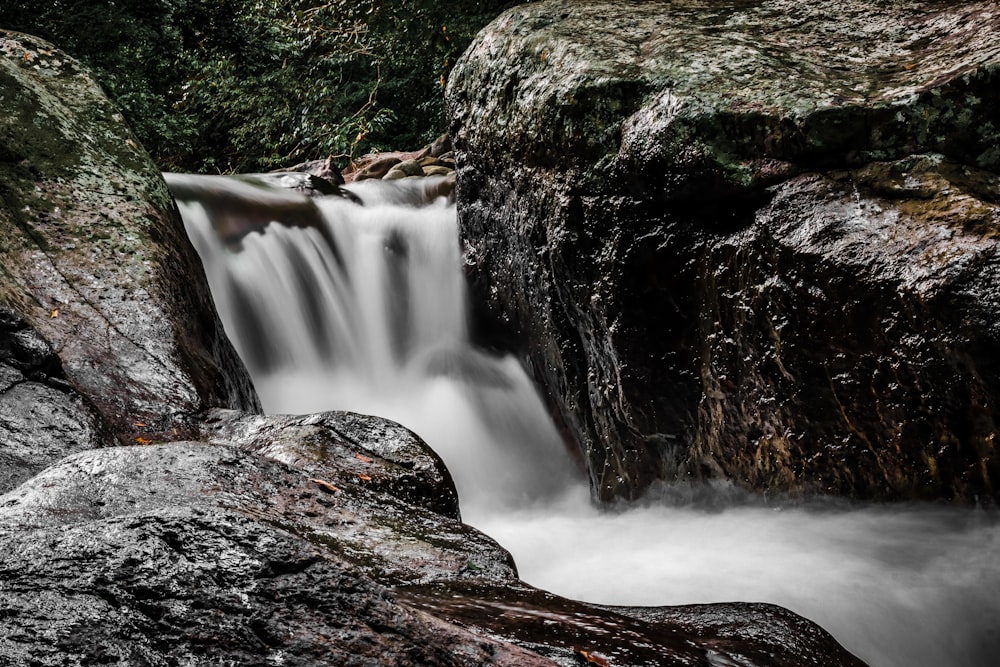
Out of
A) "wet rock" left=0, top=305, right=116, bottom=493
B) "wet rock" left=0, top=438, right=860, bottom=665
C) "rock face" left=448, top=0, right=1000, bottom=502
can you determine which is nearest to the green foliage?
"rock face" left=448, top=0, right=1000, bottom=502

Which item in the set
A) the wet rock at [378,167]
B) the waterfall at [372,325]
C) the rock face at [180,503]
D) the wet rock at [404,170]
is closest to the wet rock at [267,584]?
the rock face at [180,503]

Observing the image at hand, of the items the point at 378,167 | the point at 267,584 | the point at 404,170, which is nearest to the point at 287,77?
the point at 378,167

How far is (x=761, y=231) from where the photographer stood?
4.04m

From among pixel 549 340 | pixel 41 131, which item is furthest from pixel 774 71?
pixel 41 131

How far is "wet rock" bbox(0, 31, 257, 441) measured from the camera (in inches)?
171

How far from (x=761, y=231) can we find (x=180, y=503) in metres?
2.98

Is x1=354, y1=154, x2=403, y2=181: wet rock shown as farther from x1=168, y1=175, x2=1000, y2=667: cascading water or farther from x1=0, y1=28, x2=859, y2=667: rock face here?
x1=0, y1=28, x2=859, y2=667: rock face

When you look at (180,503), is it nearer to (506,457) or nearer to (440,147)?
(506,457)

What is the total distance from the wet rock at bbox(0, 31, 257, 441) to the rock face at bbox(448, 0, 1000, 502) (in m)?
2.26

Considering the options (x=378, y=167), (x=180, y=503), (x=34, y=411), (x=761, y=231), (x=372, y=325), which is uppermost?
(x=378, y=167)

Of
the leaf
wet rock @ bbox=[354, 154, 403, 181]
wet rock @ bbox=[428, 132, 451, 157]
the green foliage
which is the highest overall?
the green foliage

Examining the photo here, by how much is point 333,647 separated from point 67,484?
123 centimetres

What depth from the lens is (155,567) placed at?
55.1 inches

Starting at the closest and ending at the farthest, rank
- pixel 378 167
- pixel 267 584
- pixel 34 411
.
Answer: pixel 267 584 → pixel 34 411 → pixel 378 167
